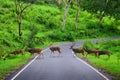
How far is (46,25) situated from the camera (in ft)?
228

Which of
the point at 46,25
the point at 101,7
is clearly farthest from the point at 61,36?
the point at 101,7

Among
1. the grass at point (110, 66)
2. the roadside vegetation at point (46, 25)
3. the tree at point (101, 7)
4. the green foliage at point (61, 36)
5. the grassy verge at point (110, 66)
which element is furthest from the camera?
the tree at point (101, 7)

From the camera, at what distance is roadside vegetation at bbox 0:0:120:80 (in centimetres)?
5281

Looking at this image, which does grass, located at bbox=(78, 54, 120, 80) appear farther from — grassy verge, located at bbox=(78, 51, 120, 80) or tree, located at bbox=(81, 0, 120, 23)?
→ tree, located at bbox=(81, 0, 120, 23)

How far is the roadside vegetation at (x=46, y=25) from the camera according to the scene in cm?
5281

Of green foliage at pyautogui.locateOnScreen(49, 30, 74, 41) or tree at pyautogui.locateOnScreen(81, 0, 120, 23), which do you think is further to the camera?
tree at pyautogui.locateOnScreen(81, 0, 120, 23)

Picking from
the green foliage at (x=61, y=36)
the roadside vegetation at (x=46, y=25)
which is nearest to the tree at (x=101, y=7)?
the roadside vegetation at (x=46, y=25)

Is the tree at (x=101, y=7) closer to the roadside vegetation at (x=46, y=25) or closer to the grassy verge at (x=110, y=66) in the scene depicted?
the roadside vegetation at (x=46, y=25)

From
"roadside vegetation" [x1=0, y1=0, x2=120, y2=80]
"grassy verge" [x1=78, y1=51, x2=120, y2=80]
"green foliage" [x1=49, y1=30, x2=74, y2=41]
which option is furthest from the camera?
"green foliage" [x1=49, y1=30, x2=74, y2=41]

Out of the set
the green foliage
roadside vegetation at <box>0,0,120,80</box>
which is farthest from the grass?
the green foliage

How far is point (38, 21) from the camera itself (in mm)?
69938

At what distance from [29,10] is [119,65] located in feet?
156

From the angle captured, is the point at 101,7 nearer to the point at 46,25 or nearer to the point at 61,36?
the point at 46,25

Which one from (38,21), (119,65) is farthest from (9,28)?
(119,65)
